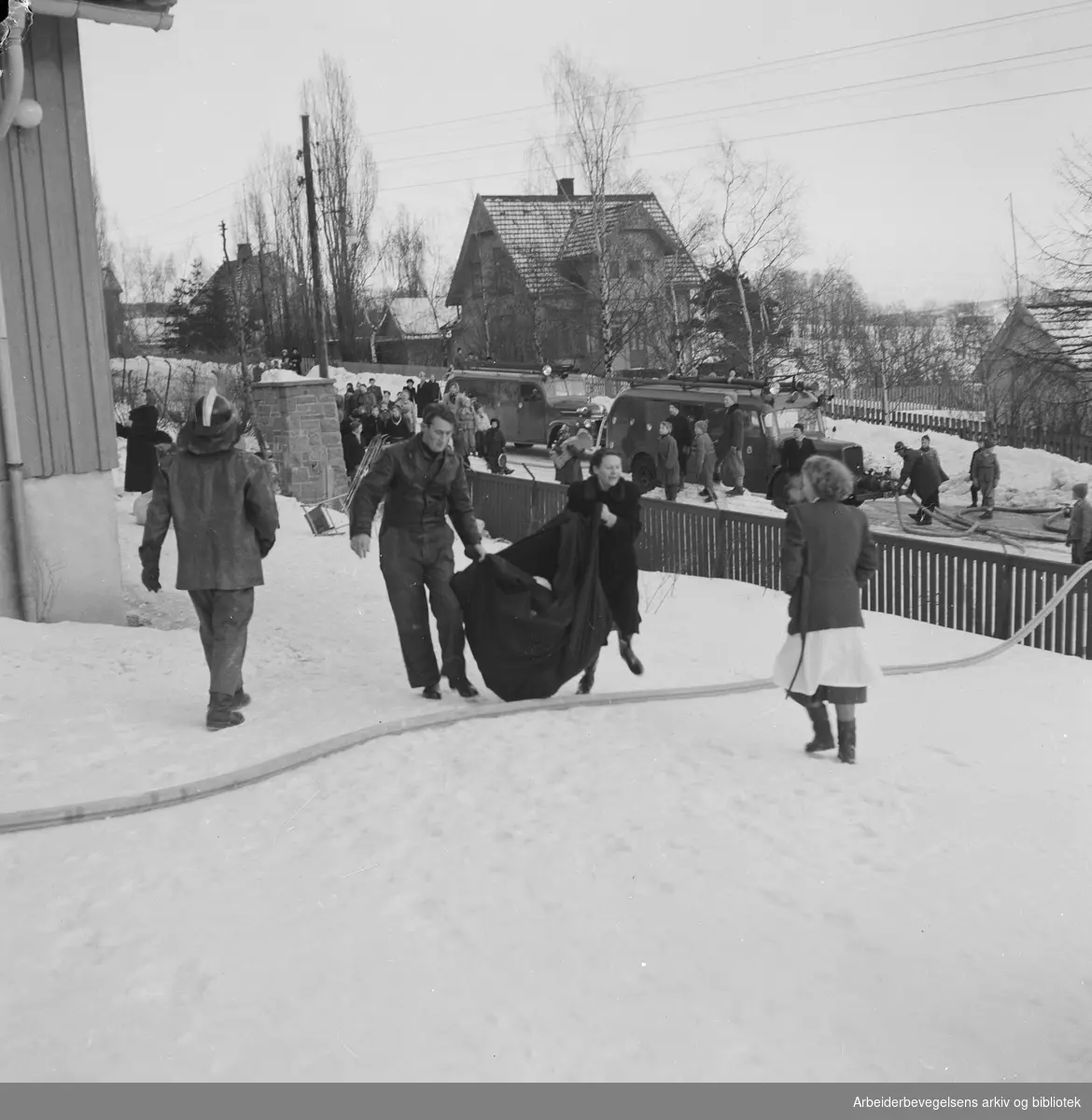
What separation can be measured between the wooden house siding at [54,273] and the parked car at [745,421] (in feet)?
38.4

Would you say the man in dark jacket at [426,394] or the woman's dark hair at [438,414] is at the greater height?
the woman's dark hair at [438,414]

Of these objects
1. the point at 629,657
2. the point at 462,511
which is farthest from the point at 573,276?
the point at 462,511

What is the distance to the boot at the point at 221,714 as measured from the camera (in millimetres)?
6434

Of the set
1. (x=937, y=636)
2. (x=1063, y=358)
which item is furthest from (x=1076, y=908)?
→ (x=1063, y=358)

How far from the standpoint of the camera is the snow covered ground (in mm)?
3400

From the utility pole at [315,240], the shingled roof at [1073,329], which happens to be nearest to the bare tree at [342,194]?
the utility pole at [315,240]

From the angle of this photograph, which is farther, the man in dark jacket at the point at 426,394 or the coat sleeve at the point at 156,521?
the man in dark jacket at the point at 426,394

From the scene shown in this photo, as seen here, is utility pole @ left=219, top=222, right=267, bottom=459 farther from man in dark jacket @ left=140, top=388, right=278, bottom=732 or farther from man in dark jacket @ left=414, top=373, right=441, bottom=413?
man in dark jacket @ left=140, top=388, right=278, bottom=732

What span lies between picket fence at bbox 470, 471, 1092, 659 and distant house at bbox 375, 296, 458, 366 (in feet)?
117

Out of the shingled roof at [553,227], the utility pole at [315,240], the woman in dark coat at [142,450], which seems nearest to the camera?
the woman in dark coat at [142,450]

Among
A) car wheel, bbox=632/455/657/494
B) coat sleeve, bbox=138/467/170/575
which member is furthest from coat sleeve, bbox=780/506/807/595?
car wheel, bbox=632/455/657/494

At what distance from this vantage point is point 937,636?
1074cm

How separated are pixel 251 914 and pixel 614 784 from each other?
6.63ft

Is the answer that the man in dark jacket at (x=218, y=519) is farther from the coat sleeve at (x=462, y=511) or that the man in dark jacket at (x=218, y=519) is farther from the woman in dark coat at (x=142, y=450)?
the woman in dark coat at (x=142, y=450)
